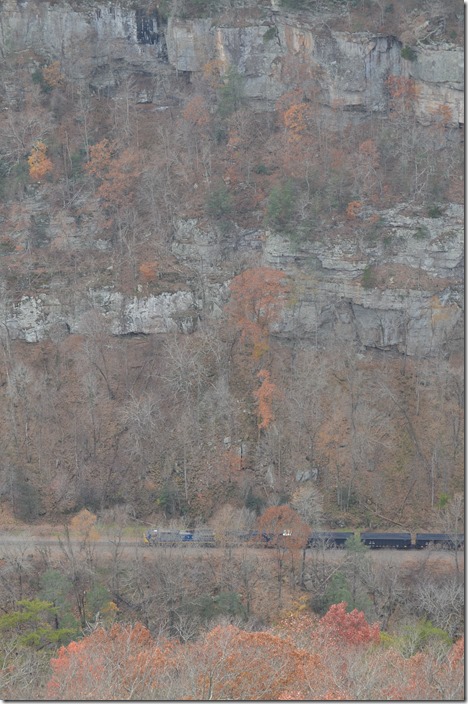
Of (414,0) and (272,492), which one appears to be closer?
(272,492)

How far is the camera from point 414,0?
2041 inches

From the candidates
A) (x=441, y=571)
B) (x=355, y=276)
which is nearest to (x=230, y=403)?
(x=355, y=276)

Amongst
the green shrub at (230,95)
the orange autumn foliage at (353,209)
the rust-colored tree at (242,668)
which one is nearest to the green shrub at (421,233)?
the orange autumn foliage at (353,209)

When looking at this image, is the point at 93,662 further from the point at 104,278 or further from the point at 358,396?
the point at 104,278

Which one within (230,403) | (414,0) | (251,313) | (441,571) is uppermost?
(414,0)

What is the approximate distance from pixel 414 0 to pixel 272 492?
75.7 feet

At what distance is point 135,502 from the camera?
149 ft

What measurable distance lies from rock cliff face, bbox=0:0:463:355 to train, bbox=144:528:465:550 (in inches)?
332

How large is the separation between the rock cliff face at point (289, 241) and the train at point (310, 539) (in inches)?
332

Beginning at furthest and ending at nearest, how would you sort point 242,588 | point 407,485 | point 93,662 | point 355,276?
point 355,276, point 407,485, point 242,588, point 93,662

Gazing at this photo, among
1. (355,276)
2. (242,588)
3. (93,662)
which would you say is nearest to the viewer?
(93,662)

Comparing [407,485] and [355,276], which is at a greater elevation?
[355,276]

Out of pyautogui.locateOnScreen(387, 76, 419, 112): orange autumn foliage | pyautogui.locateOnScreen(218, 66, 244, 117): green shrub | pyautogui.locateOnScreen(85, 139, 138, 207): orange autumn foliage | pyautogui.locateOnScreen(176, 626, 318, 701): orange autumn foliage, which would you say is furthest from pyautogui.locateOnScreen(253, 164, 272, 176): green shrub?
pyautogui.locateOnScreen(176, 626, 318, 701): orange autumn foliage

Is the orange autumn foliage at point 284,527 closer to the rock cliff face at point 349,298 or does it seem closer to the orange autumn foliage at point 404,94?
the rock cliff face at point 349,298
